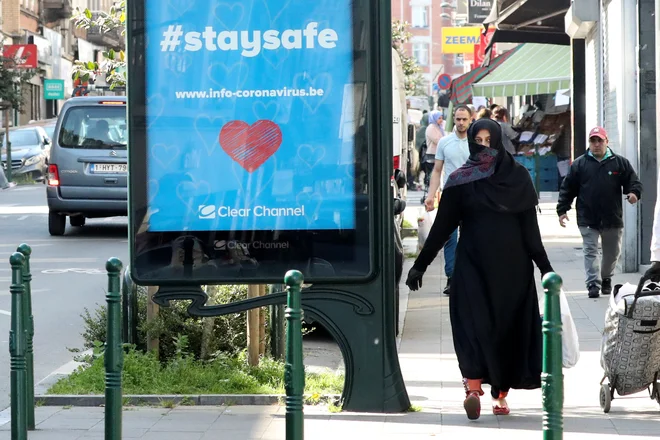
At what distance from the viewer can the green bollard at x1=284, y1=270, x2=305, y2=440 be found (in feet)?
17.7

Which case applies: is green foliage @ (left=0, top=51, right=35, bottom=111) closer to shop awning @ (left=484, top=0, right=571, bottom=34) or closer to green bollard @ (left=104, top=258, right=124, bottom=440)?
shop awning @ (left=484, top=0, right=571, bottom=34)

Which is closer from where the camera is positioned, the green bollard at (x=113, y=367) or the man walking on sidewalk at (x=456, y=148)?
the green bollard at (x=113, y=367)

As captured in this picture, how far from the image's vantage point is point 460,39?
55719mm

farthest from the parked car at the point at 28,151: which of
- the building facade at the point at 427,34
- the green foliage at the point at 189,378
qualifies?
the building facade at the point at 427,34

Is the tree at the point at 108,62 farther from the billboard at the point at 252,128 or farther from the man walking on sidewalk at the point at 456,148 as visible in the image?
the billboard at the point at 252,128

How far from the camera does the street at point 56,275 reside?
10906mm

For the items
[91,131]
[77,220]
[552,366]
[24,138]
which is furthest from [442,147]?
[24,138]

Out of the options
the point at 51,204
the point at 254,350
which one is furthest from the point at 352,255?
the point at 51,204

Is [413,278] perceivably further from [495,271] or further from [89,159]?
[89,159]

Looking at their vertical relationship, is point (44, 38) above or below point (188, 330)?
above

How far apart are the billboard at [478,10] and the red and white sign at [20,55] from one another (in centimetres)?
1447

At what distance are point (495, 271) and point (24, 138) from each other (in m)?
35.1

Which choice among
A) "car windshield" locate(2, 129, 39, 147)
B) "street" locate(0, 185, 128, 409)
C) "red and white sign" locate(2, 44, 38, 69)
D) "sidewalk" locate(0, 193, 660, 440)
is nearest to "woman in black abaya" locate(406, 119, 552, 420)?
"sidewalk" locate(0, 193, 660, 440)

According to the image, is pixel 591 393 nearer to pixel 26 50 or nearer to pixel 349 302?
pixel 349 302
